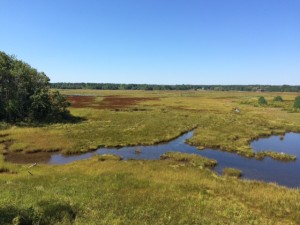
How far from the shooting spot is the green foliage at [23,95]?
5344 centimetres

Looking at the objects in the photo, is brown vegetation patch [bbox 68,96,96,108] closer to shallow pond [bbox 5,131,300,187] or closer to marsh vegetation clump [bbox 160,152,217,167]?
shallow pond [bbox 5,131,300,187]

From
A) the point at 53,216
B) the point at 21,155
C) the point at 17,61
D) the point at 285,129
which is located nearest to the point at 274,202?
the point at 53,216

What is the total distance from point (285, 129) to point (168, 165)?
37056mm

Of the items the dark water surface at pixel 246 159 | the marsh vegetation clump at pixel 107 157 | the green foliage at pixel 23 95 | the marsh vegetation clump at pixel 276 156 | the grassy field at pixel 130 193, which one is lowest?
the dark water surface at pixel 246 159

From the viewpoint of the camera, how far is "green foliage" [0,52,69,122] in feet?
175

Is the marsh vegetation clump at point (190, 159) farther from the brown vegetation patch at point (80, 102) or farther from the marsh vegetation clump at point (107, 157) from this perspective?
the brown vegetation patch at point (80, 102)

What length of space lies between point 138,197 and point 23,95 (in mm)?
→ 45677

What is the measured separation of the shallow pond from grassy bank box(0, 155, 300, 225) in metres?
4.68

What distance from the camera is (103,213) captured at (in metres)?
14.5

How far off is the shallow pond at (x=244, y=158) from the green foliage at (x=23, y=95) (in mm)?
23452

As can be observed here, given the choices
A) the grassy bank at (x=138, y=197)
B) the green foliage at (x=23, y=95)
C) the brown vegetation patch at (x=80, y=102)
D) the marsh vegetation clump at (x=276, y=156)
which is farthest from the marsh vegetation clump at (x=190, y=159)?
the brown vegetation patch at (x=80, y=102)

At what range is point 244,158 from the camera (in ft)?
114

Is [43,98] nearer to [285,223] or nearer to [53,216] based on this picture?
[53,216]

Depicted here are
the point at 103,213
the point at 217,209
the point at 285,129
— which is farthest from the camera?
the point at 285,129
